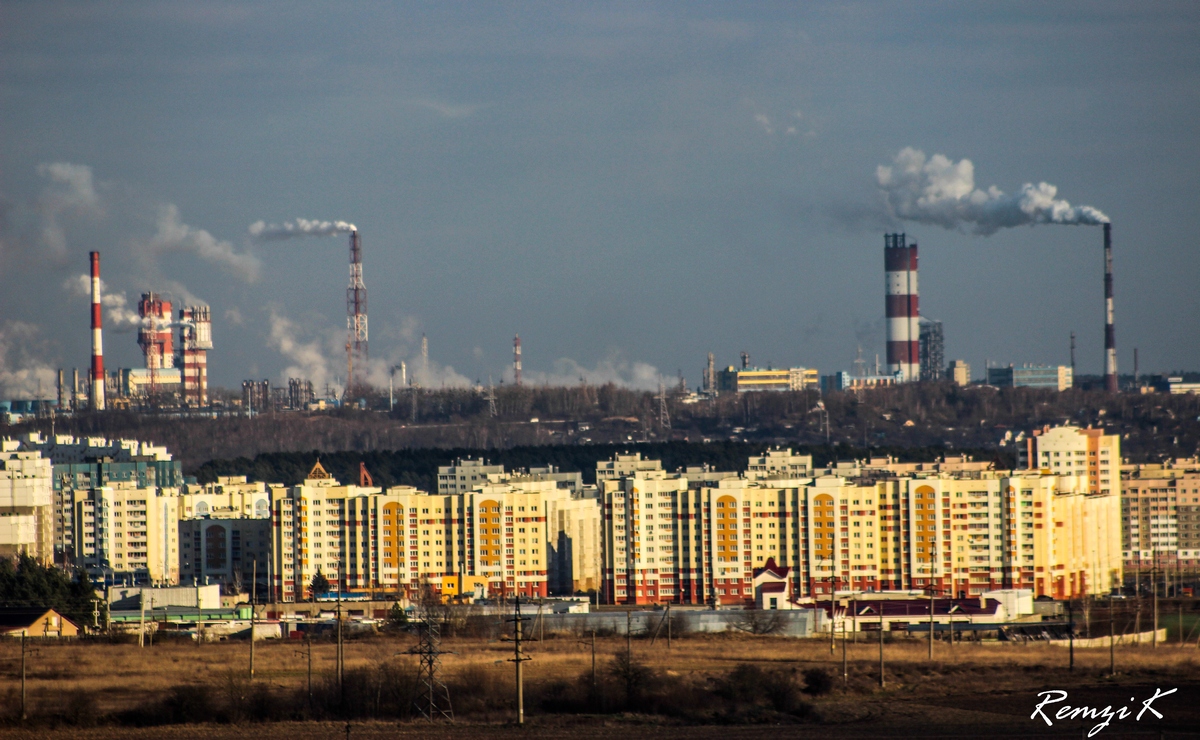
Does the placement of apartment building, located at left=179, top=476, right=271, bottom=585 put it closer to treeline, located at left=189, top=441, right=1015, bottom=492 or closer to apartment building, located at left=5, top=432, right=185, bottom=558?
apartment building, located at left=5, top=432, right=185, bottom=558

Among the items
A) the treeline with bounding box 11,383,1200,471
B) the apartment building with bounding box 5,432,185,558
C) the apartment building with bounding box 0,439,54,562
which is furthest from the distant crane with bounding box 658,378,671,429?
the apartment building with bounding box 0,439,54,562

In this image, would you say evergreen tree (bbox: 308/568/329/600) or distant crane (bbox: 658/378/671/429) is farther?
distant crane (bbox: 658/378/671/429)

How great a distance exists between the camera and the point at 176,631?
106ft

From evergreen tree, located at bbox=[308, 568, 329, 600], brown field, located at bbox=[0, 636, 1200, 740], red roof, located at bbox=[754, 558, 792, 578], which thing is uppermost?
brown field, located at bbox=[0, 636, 1200, 740]

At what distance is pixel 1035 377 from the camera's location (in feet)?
365

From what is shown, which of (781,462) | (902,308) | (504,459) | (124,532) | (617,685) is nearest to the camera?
(617,685)

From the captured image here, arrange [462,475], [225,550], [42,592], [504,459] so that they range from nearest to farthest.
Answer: [42,592] → [225,550] → [462,475] → [504,459]

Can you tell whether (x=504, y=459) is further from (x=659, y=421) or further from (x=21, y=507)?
(x=21, y=507)

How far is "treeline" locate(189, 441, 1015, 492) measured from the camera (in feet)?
233

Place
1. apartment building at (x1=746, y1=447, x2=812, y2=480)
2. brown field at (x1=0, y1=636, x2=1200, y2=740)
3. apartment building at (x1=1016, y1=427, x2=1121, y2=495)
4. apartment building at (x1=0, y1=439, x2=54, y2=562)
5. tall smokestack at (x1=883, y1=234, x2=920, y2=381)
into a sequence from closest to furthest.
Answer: brown field at (x1=0, y1=636, x2=1200, y2=740) → apartment building at (x1=0, y1=439, x2=54, y2=562) → apartment building at (x1=1016, y1=427, x2=1121, y2=495) → apartment building at (x1=746, y1=447, x2=812, y2=480) → tall smokestack at (x1=883, y1=234, x2=920, y2=381)

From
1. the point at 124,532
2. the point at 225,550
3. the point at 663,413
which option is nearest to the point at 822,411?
the point at 663,413

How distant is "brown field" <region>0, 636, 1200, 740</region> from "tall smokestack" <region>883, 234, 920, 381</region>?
244 feet

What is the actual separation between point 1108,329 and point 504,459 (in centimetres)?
3055

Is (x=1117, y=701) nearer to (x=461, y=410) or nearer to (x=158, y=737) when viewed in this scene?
(x=158, y=737)
